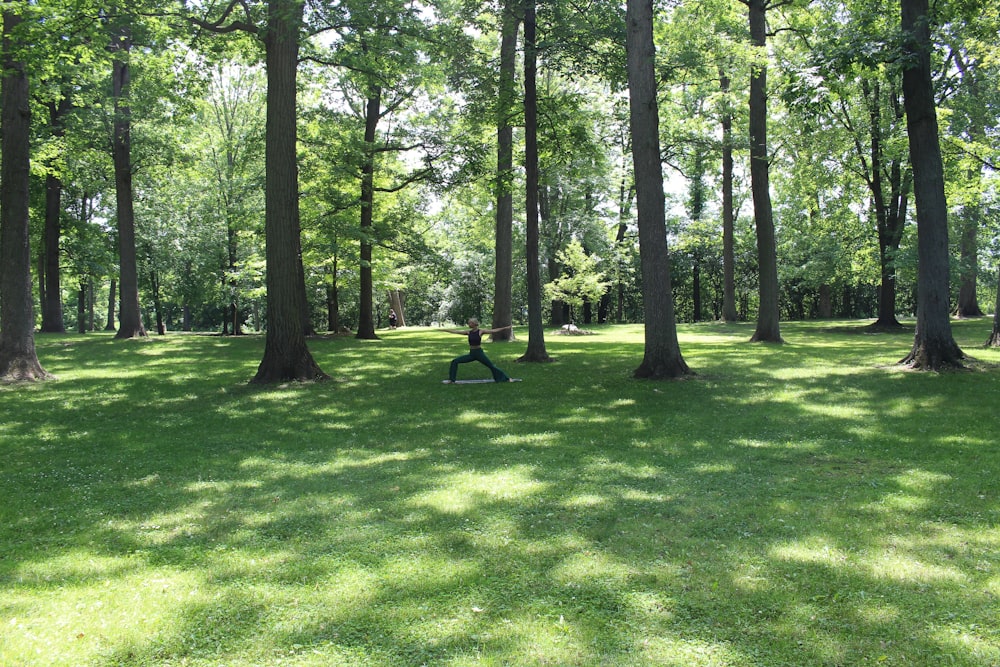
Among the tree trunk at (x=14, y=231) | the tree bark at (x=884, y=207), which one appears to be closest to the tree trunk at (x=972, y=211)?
the tree bark at (x=884, y=207)

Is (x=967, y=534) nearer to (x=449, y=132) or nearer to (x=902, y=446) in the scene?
(x=902, y=446)

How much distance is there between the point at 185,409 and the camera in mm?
10359

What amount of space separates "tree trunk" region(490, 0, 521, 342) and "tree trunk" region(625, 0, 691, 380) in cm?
330

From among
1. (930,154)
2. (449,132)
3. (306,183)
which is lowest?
(930,154)

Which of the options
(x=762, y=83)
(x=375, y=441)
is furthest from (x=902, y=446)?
(x=762, y=83)

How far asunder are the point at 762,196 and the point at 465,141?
960cm

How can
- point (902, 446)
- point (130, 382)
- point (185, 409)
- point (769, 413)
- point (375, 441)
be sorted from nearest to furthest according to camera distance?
point (902, 446)
point (375, 441)
point (769, 413)
point (185, 409)
point (130, 382)

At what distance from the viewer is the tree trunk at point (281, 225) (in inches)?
500

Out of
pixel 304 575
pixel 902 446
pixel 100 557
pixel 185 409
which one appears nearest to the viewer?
pixel 304 575

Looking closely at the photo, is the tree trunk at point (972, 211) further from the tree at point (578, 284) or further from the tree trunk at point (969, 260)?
the tree at point (578, 284)

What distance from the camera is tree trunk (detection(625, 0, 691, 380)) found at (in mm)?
12547

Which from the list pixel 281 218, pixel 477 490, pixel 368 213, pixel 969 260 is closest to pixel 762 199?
pixel 969 260

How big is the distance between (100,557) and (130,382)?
32.0 feet

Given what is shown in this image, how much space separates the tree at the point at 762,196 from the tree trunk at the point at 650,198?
8.14 m
